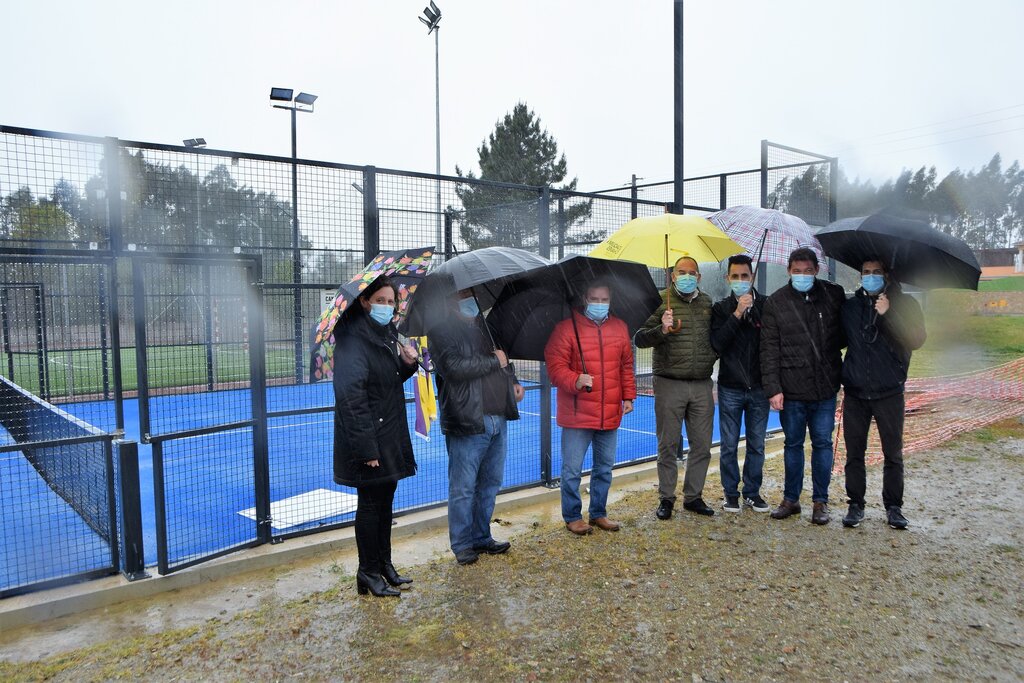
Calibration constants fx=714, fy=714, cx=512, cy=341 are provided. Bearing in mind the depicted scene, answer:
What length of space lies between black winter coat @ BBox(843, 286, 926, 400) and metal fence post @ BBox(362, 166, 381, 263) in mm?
3438

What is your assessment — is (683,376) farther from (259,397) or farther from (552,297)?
(259,397)

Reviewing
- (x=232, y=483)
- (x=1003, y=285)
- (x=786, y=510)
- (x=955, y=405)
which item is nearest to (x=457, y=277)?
(x=786, y=510)

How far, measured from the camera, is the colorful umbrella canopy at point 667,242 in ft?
16.0

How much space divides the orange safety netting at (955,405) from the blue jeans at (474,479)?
16.0ft

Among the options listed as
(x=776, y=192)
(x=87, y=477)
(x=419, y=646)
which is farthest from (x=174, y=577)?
(x=776, y=192)

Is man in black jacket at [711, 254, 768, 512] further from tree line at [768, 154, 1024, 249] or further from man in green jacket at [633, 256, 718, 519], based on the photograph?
tree line at [768, 154, 1024, 249]

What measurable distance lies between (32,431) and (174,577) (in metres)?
2.18

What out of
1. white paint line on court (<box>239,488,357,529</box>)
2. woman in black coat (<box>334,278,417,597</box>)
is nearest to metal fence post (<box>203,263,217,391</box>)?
white paint line on court (<box>239,488,357,529</box>)

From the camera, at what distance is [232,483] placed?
21.4 ft

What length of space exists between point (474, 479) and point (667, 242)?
2.06 meters

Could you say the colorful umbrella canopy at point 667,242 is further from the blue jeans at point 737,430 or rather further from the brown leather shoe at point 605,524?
the brown leather shoe at point 605,524

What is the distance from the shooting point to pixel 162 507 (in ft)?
13.8

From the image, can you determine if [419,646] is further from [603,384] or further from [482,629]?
[603,384]

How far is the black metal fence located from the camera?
13.3 ft
